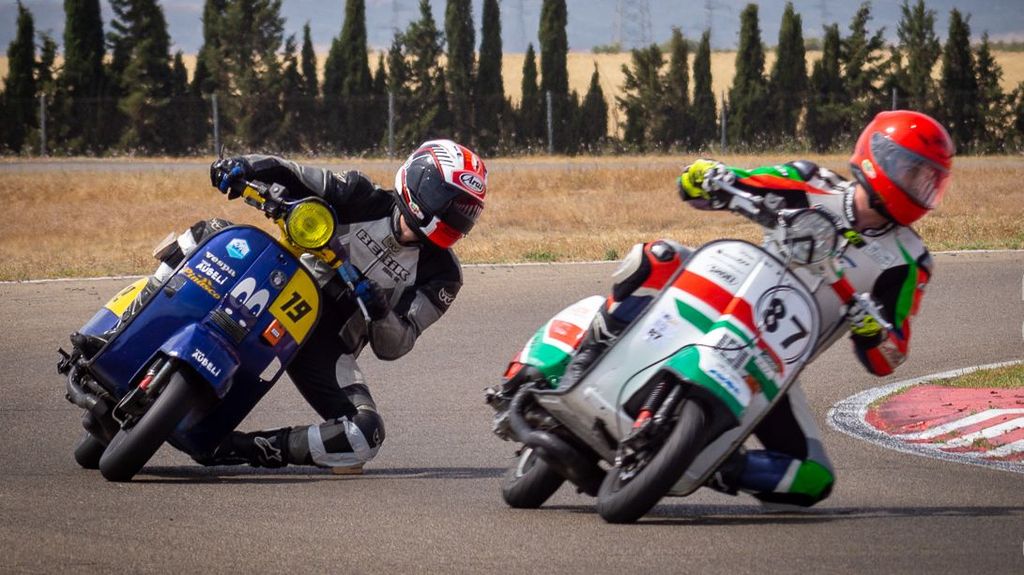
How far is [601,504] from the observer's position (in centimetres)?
537

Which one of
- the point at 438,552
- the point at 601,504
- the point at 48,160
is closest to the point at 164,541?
the point at 438,552

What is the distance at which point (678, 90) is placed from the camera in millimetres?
42719

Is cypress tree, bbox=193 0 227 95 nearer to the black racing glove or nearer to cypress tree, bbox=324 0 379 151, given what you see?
cypress tree, bbox=324 0 379 151

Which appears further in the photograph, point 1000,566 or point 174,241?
point 174,241

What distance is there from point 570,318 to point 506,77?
66119 millimetres

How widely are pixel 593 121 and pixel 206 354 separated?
34804 millimetres

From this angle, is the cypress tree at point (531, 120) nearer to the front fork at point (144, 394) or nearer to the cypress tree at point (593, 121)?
the cypress tree at point (593, 121)

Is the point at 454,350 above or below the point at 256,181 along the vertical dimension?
below

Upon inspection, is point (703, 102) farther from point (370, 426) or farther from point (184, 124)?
point (370, 426)

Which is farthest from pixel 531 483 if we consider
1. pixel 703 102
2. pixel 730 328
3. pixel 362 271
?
pixel 703 102

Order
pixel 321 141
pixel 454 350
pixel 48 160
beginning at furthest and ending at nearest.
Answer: pixel 321 141 < pixel 48 160 < pixel 454 350

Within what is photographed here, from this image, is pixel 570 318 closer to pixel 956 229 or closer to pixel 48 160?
pixel 956 229

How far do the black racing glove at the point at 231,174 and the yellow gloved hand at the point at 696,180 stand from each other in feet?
6.91

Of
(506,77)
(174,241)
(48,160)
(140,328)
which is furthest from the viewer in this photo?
(506,77)
